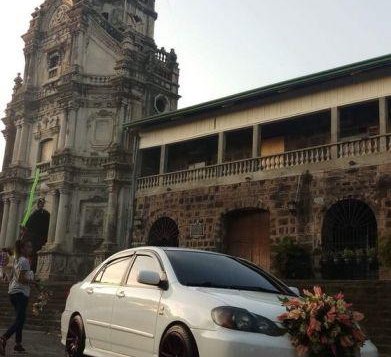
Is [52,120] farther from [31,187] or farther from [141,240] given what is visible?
[141,240]

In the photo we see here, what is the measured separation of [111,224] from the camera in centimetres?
2536

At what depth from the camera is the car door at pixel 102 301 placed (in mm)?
6320

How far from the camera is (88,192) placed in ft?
90.3

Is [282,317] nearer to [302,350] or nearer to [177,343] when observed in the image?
[302,350]

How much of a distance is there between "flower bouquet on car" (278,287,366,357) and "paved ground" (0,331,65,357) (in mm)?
5116

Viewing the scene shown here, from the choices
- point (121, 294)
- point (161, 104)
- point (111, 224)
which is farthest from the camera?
point (161, 104)

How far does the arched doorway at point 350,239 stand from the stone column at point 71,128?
50.0ft

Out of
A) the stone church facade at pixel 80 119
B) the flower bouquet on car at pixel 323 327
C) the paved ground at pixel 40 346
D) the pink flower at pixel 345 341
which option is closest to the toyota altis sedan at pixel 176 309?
the flower bouquet on car at pixel 323 327

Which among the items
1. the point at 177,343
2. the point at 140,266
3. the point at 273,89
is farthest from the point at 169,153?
the point at 177,343

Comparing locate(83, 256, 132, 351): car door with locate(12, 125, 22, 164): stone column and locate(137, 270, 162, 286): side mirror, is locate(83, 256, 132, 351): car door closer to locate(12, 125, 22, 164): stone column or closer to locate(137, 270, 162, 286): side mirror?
locate(137, 270, 162, 286): side mirror

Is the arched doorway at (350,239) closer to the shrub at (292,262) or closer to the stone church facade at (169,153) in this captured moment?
the stone church facade at (169,153)

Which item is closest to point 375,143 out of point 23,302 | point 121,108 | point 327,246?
point 327,246

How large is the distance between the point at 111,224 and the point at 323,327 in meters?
21.3

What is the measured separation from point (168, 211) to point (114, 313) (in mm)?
14639
